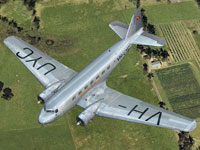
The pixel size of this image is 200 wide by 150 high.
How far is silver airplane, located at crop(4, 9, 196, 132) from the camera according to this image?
43781 mm

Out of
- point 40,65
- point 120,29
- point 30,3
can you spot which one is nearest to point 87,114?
point 40,65

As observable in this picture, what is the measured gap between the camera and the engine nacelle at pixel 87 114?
143 feet

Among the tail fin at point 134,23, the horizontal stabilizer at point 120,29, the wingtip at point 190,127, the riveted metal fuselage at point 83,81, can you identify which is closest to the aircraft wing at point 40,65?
the riveted metal fuselage at point 83,81

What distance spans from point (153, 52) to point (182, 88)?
33.3 feet

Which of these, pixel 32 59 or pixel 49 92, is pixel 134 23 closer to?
pixel 32 59

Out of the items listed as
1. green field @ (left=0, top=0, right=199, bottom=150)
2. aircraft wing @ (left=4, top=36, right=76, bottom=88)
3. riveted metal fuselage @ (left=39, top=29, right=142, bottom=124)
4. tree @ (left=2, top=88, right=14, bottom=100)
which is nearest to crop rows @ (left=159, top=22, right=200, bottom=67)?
green field @ (left=0, top=0, right=199, bottom=150)

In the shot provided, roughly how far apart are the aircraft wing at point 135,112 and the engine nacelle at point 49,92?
4.69 metres

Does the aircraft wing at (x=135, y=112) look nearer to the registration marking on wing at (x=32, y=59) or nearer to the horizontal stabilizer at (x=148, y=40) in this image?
the registration marking on wing at (x=32, y=59)

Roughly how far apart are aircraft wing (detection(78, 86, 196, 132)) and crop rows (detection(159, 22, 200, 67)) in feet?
62.1

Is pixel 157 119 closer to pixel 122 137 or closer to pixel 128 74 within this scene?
pixel 122 137

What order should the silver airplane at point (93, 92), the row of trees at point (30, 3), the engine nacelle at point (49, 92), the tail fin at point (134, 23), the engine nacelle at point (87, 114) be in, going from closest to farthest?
the engine nacelle at point (87, 114) < the silver airplane at point (93, 92) < the engine nacelle at point (49, 92) < the tail fin at point (134, 23) < the row of trees at point (30, 3)

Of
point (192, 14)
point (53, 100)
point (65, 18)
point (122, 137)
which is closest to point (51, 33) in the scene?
point (65, 18)

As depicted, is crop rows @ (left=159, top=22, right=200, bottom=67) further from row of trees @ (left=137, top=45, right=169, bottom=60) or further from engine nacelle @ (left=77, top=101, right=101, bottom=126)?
engine nacelle @ (left=77, top=101, right=101, bottom=126)

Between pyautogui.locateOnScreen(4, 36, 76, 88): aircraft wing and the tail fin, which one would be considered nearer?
pyautogui.locateOnScreen(4, 36, 76, 88): aircraft wing
